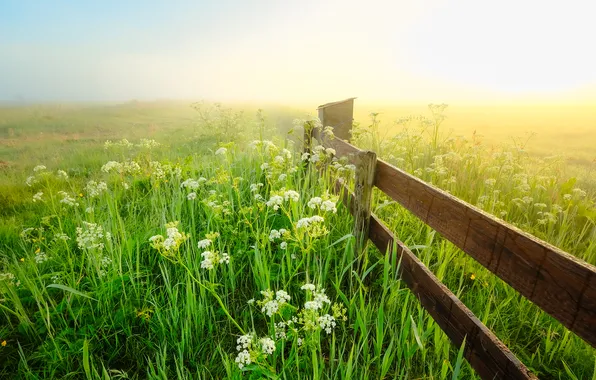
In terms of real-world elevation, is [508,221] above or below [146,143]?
below

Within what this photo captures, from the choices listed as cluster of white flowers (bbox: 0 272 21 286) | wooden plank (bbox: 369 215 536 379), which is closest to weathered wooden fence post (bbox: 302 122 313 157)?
wooden plank (bbox: 369 215 536 379)

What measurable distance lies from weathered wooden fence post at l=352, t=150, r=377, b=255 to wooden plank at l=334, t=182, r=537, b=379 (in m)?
0.47

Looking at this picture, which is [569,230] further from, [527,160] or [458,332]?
[458,332]

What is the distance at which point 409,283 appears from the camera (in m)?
2.66

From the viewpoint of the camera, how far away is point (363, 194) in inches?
129

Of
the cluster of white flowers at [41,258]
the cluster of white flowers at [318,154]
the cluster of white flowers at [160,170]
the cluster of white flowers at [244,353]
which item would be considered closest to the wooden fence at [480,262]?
the cluster of white flowers at [318,154]

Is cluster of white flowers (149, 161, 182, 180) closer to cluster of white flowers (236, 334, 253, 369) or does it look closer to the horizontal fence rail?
cluster of white flowers (236, 334, 253, 369)

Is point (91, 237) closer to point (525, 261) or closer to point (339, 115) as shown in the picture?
point (525, 261)

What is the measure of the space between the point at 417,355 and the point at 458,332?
1.64 feet

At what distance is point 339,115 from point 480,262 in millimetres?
4413

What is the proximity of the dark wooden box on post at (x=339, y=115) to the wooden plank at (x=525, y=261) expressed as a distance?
12.0 ft

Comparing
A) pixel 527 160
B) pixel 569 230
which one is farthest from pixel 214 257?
pixel 527 160

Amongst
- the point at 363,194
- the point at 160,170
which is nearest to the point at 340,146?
the point at 363,194

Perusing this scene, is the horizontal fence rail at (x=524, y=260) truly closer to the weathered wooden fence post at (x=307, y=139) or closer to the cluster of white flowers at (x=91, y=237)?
the cluster of white flowers at (x=91, y=237)
